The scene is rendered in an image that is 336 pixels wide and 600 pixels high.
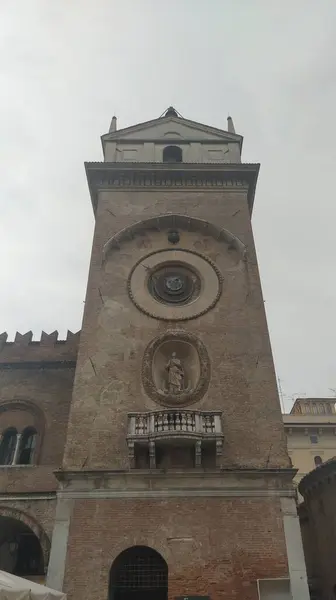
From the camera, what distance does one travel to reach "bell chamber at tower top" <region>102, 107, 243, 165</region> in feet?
79.6

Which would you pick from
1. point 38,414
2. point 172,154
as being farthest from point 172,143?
point 38,414

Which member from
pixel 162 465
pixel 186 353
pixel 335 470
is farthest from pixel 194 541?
pixel 335 470

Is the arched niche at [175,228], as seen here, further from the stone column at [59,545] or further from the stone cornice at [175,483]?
the stone column at [59,545]

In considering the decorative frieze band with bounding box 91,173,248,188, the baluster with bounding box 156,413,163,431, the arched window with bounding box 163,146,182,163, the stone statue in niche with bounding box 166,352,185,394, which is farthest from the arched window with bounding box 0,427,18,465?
the arched window with bounding box 163,146,182,163

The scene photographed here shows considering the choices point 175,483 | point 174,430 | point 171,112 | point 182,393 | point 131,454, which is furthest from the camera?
point 171,112

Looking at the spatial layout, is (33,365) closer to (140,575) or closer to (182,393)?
(182,393)

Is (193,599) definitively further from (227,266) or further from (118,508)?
(227,266)

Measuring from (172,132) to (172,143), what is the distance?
1.15 meters

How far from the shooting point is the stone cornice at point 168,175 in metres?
22.3

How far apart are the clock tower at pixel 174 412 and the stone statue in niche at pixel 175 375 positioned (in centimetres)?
5

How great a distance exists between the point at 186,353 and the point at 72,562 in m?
7.38

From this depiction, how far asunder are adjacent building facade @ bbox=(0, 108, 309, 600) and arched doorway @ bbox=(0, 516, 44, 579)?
0.07m

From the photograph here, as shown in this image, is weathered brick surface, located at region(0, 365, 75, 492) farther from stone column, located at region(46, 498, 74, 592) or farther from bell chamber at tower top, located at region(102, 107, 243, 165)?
bell chamber at tower top, located at region(102, 107, 243, 165)

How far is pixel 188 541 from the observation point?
1318cm
